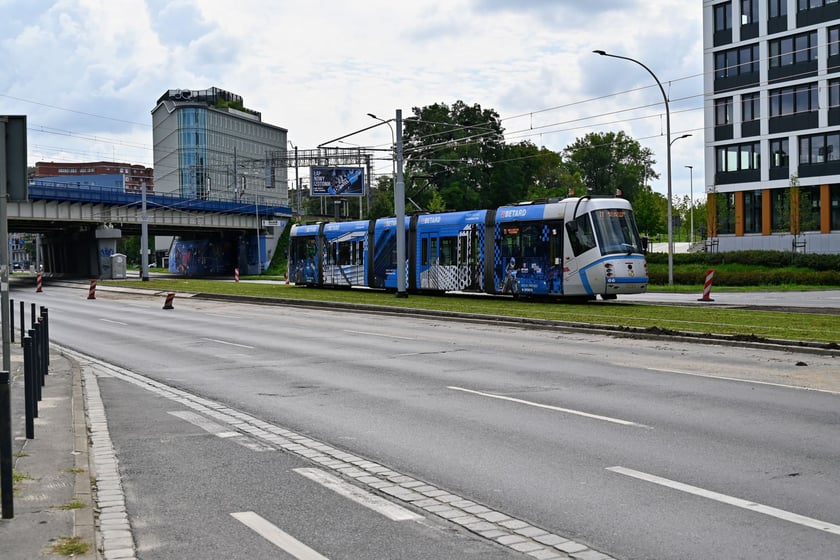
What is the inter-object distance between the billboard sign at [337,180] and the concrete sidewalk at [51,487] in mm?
78590

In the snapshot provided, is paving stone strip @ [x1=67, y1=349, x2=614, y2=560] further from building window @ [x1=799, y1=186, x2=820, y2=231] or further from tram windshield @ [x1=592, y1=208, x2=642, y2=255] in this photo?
building window @ [x1=799, y1=186, x2=820, y2=231]

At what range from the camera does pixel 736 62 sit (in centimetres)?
6431

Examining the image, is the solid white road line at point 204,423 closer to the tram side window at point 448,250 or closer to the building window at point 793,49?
the tram side window at point 448,250

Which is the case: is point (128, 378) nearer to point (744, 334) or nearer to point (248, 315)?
point (744, 334)

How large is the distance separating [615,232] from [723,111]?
4043cm

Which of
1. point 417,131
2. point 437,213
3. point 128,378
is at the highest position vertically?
point 417,131

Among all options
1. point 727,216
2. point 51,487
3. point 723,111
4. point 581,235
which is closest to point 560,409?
point 51,487

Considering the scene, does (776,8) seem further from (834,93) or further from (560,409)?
(560,409)

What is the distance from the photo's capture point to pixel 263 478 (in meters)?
7.64

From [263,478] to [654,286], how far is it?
40777 mm

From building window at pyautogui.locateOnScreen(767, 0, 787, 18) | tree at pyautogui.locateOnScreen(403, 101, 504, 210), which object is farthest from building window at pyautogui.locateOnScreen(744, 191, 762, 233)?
tree at pyautogui.locateOnScreen(403, 101, 504, 210)

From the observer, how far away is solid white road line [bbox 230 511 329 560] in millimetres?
5584

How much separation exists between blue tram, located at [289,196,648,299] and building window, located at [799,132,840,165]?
108ft

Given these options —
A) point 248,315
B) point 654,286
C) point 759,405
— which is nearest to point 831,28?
point 654,286
